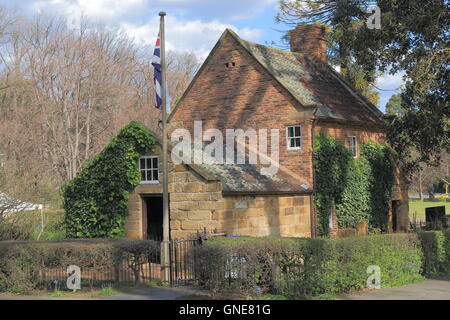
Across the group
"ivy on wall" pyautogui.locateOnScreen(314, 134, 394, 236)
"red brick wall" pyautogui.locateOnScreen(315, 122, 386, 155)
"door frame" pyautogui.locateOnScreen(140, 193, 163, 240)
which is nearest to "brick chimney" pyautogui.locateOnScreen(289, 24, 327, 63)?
"red brick wall" pyautogui.locateOnScreen(315, 122, 386, 155)

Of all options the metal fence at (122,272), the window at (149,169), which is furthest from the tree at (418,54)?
the metal fence at (122,272)

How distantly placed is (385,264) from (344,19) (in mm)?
14448

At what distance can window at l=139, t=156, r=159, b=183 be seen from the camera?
19984 millimetres

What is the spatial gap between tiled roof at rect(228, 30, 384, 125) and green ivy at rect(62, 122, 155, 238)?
7613 mm

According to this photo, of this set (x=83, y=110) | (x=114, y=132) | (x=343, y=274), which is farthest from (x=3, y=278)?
(x=114, y=132)

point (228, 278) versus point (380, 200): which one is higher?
point (380, 200)

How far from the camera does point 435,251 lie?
53.7ft

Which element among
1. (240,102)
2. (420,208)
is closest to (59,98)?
(240,102)

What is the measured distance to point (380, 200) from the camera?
1080 inches

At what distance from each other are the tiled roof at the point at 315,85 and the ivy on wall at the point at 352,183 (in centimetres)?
155

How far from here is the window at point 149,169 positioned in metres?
20.0

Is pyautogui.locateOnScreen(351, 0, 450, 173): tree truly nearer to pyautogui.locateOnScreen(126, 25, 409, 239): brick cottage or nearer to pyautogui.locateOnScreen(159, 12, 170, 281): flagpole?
pyautogui.locateOnScreen(126, 25, 409, 239): brick cottage

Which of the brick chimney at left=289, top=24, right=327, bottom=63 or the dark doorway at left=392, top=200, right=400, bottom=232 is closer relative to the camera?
the dark doorway at left=392, top=200, right=400, bottom=232

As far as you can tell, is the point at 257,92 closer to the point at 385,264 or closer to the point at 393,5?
the point at 393,5
